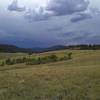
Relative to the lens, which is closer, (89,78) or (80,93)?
(80,93)

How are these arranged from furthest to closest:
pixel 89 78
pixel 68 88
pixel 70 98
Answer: pixel 89 78
pixel 68 88
pixel 70 98

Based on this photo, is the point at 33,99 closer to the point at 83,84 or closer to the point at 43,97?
the point at 43,97

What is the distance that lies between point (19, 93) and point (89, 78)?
10.1 m

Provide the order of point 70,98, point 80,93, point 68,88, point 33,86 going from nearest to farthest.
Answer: point 70,98
point 80,93
point 68,88
point 33,86

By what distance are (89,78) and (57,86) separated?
5.61m

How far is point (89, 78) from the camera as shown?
3659cm

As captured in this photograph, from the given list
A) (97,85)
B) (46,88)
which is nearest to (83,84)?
(97,85)

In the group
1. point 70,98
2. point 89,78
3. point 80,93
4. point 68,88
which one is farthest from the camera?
point 89,78

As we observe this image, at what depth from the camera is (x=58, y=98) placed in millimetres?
25672

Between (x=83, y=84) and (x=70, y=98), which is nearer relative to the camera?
(x=70, y=98)

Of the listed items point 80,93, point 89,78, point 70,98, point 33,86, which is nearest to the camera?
point 70,98

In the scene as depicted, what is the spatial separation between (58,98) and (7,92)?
221 inches

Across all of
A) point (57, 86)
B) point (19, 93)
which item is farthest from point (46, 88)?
point (19, 93)

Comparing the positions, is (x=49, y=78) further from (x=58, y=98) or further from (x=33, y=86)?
(x=58, y=98)
